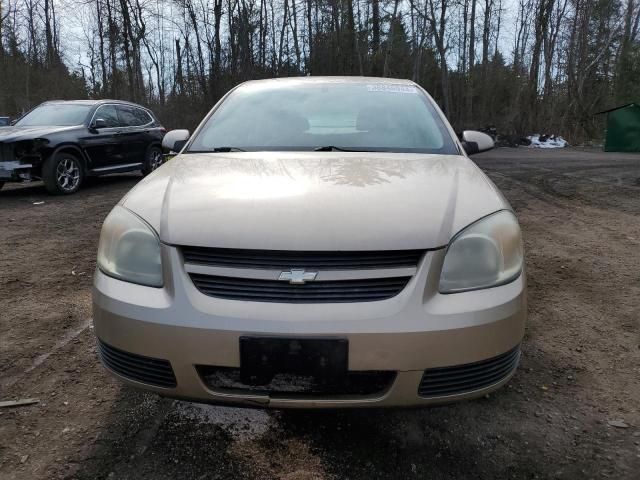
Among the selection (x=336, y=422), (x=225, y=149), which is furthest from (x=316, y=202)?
(x=225, y=149)

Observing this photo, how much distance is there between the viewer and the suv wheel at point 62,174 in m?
7.86

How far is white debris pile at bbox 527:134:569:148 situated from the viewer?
23.4m

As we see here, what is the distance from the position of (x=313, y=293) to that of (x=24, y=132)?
794cm

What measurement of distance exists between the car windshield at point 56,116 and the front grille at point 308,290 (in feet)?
26.7

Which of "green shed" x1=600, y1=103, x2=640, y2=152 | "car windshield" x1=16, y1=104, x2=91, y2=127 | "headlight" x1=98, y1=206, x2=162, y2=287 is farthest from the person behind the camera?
"green shed" x1=600, y1=103, x2=640, y2=152

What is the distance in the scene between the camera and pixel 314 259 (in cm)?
166

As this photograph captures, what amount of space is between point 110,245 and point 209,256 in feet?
1.56

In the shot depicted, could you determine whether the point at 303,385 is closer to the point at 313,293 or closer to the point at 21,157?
the point at 313,293

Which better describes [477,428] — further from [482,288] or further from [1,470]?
[1,470]

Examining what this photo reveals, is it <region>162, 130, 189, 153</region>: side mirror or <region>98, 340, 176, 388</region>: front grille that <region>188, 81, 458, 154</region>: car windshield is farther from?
<region>98, 340, 176, 388</region>: front grille

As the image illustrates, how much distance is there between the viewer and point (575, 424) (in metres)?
2.15

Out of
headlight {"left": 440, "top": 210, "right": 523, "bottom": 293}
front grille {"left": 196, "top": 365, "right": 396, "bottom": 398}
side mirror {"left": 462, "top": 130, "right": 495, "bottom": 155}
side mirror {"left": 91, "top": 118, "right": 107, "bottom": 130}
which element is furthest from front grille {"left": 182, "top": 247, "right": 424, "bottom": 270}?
side mirror {"left": 91, "top": 118, "right": 107, "bottom": 130}

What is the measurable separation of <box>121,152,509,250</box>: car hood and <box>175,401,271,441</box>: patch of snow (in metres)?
0.86

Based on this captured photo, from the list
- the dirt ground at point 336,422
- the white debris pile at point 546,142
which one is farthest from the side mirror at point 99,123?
the white debris pile at point 546,142
